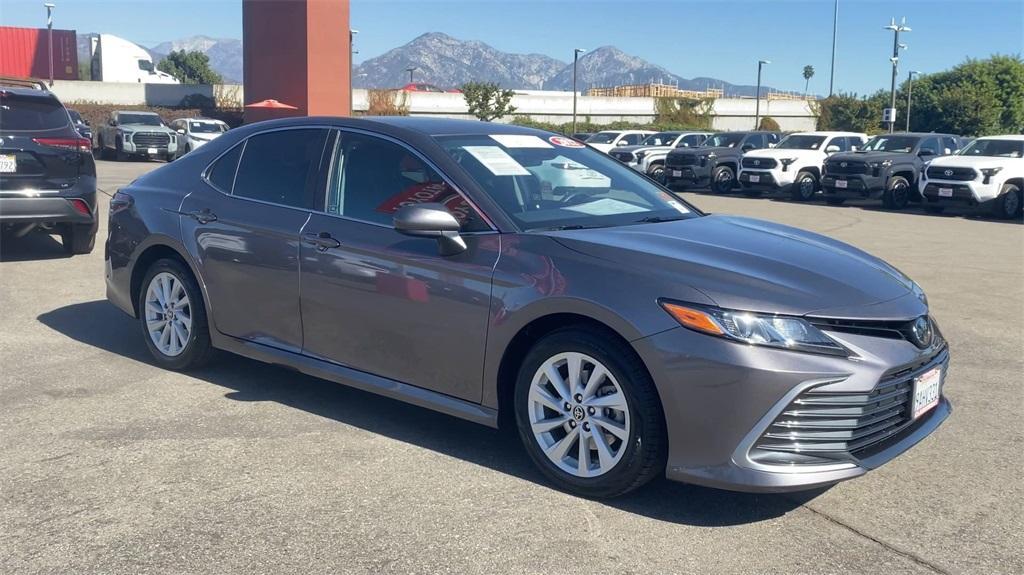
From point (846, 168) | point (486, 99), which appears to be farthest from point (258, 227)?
point (486, 99)

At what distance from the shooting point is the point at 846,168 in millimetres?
21516

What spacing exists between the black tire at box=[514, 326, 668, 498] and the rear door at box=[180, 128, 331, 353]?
167 cm

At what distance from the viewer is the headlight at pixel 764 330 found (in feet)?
11.7

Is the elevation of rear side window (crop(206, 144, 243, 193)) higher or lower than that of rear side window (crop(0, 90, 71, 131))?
lower

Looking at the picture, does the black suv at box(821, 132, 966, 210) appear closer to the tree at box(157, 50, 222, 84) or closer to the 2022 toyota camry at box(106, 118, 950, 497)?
the 2022 toyota camry at box(106, 118, 950, 497)

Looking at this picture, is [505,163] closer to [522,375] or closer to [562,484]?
[522,375]

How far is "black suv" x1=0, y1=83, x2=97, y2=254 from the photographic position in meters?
8.93

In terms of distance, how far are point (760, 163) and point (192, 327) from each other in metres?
19.8

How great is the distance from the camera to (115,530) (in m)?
3.64

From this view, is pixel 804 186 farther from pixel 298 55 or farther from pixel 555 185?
pixel 298 55

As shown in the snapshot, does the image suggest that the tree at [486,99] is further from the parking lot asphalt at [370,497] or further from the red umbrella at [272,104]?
the parking lot asphalt at [370,497]

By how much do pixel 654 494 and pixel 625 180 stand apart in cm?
191

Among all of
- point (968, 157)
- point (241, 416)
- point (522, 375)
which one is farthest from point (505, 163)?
point (968, 157)

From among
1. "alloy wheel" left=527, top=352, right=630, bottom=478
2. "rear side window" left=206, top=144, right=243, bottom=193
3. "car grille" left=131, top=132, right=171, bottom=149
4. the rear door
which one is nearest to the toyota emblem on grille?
"alloy wheel" left=527, top=352, right=630, bottom=478
